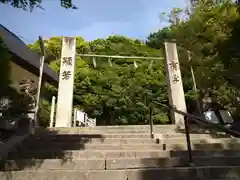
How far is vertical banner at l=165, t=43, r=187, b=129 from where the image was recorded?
31.8 ft

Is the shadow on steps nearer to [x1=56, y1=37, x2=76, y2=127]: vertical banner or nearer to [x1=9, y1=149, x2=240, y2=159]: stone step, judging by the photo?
[x1=9, y1=149, x2=240, y2=159]: stone step

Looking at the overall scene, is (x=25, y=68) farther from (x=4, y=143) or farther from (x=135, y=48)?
(x=135, y=48)

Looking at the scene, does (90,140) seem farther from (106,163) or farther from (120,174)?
(120,174)

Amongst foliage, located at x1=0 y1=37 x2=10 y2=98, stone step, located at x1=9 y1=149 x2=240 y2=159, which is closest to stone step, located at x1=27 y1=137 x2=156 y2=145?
stone step, located at x1=9 y1=149 x2=240 y2=159

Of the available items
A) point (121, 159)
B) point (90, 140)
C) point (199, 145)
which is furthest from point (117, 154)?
point (199, 145)

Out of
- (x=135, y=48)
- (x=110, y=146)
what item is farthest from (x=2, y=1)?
(x=135, y=48)

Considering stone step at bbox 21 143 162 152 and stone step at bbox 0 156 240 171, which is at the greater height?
stone step at bbox 21 143 162 152

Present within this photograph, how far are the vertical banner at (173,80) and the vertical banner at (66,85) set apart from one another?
3.44 m

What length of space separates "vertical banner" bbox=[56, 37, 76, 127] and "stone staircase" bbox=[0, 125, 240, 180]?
91.3 inches

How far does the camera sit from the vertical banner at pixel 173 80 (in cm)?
968

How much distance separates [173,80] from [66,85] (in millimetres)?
3796

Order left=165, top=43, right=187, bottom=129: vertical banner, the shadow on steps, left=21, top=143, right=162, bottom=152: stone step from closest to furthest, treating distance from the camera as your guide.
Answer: the shadow on steps
left=21, top=143, right=162, bottom=152: stone step
left=165, top=43, right=187, bottom=129: vertical banner

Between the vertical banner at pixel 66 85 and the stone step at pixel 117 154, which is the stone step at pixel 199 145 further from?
the vertical banner at pixel 66 85

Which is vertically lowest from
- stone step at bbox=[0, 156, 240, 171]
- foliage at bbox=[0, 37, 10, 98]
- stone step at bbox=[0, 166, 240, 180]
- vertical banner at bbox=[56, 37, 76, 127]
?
stone step at bbox=[0, 166, 240, 180]
